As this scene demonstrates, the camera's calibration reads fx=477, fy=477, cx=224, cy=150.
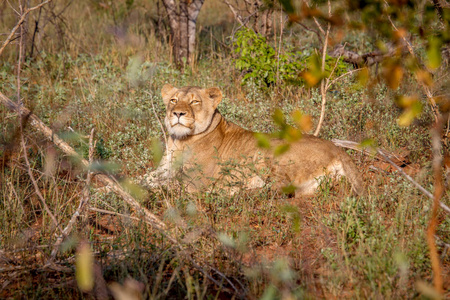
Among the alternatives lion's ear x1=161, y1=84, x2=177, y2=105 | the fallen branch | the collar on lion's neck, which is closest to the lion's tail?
the collar on lion's neck

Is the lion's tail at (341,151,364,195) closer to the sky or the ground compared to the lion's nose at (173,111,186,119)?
closer to the ground

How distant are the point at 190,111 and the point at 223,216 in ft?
5.19

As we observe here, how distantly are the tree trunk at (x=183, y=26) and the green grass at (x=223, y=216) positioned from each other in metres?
0.99

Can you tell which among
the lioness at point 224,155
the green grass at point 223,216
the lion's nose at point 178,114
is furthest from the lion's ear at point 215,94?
the green grass at point 223,216

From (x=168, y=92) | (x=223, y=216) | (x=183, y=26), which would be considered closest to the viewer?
(x=223, y=216)

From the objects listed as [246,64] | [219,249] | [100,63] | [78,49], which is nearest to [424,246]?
[219,249]

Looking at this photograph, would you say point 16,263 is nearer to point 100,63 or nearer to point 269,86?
point 269,86

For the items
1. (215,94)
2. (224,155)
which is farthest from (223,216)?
(215,94)

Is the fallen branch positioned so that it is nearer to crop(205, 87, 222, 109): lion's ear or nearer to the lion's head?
the lion's head

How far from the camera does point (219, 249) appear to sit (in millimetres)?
3502

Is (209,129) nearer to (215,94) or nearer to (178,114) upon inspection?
(215,94)

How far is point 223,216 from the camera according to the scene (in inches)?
167

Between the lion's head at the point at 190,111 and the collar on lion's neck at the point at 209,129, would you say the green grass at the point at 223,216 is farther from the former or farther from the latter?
the collar on lion's neck at the point at 209,129

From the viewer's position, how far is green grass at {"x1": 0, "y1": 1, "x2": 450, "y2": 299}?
3033mm
